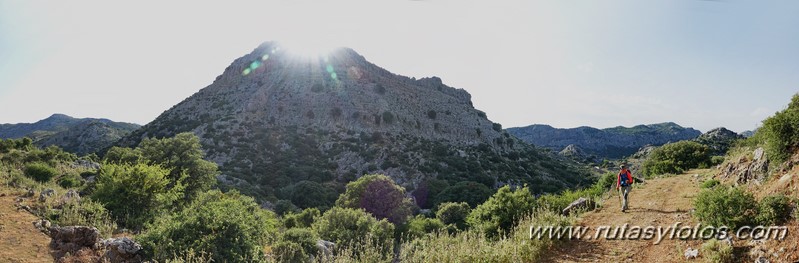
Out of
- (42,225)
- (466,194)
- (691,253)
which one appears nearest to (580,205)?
(691,253)

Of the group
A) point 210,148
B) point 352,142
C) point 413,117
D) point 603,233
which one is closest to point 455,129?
point 413,117

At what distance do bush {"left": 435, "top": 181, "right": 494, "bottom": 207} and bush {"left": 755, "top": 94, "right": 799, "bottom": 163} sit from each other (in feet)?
96.9

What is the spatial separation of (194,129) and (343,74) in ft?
115

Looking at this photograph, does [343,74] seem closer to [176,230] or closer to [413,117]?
[413,117]

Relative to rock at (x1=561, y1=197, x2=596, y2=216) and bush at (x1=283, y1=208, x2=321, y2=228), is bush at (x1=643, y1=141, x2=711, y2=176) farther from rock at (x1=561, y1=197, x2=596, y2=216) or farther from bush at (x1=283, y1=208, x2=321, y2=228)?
bush at (x1=283, y1=208, x2=321, y2=228)

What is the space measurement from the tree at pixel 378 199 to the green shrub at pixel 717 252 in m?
21.9

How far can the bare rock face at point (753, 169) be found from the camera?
1168 cm

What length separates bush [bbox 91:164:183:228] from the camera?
13938 millimetres

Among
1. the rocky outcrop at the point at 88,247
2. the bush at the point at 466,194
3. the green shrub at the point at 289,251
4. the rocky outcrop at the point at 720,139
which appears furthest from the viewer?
the rocky outcrop at the point at 720,139

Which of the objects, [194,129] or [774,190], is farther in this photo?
[194,129]

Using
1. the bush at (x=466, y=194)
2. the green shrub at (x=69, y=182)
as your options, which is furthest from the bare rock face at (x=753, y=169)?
the green shrub at (x=69, y=182)

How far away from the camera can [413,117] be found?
8156 cm

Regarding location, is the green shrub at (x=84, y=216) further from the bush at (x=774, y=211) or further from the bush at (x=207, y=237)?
the bush at (x=774, y=211)

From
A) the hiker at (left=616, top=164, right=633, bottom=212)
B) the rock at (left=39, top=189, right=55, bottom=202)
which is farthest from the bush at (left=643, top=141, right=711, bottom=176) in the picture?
the rock at (left=39, top=189, right=55, bottom=202)
